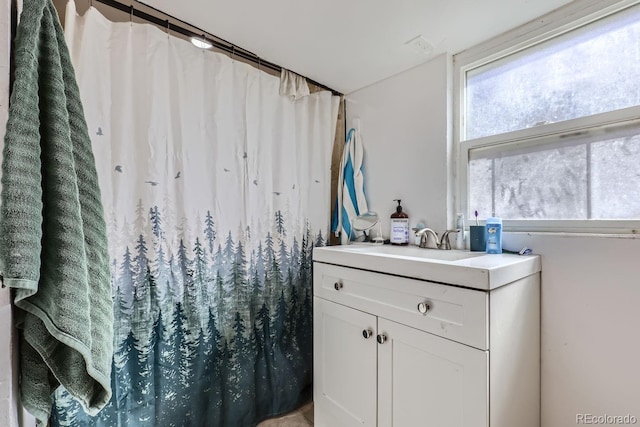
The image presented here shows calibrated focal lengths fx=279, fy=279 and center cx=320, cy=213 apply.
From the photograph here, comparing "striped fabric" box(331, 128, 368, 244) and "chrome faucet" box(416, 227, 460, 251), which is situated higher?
"striped fabric" box(331, 128, 368, 244)

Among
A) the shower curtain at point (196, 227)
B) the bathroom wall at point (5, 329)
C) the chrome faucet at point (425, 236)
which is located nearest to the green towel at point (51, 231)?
the bathroom wall at point (5, 329)

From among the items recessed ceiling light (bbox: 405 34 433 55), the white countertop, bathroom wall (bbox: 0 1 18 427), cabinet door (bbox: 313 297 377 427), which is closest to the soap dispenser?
the white countertop

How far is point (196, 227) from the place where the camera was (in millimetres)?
1301

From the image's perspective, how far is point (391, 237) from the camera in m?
1.64

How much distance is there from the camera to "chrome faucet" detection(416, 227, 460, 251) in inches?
55.7

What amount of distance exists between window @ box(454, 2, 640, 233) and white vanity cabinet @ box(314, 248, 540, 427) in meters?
0.31

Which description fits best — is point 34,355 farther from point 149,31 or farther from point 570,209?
point 570,209

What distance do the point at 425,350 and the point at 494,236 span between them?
0.59 m

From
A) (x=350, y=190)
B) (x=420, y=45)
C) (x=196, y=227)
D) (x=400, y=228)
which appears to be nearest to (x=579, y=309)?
(x=400, y=228)

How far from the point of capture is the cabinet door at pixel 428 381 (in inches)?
33.9

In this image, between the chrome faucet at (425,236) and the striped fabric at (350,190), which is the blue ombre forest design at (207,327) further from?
the chrome faucet at (425,236)

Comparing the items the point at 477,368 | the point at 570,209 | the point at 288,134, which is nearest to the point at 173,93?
the point at 288,134

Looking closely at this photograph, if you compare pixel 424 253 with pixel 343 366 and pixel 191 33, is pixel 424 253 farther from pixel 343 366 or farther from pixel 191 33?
pixel 191 33

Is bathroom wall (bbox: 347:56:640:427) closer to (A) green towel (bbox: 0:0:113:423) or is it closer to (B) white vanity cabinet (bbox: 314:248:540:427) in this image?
(B) white vanity cabinet (bbox: 314:248:540:427)
